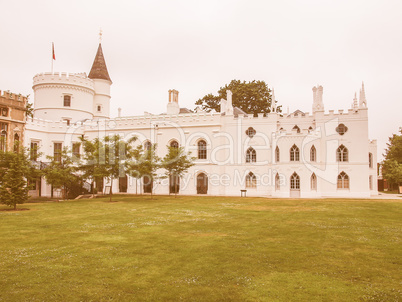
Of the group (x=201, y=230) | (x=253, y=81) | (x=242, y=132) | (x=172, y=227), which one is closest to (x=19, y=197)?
(x=172, y=227)

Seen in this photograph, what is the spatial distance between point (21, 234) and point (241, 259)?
28.8ft

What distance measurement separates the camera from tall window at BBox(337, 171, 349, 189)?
111ft

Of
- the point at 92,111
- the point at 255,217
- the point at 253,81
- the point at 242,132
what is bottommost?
the point at 255,217

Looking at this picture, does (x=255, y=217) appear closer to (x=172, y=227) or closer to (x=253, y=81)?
(x=172, y=227)

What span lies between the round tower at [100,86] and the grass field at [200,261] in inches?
1263

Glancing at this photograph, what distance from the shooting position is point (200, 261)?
887cm

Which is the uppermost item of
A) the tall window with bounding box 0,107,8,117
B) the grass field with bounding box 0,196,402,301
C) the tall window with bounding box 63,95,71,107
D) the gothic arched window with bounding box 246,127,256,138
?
the tall window with bounding box 63,95,71,107

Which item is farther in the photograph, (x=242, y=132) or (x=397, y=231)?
(x=242, y=132)

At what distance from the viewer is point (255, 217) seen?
1723 cm

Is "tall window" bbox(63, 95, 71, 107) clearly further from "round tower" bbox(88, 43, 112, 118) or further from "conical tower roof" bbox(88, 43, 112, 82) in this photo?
"conical tower roof" bbox(88, 43, 112, 82)

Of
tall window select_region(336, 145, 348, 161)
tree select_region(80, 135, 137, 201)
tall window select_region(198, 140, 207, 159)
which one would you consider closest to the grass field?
tree select_region(80, 135, 137, 201)

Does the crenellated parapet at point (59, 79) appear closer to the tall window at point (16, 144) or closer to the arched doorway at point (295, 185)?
the tall window at point (16, 144)

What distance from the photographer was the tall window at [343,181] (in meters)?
34.0

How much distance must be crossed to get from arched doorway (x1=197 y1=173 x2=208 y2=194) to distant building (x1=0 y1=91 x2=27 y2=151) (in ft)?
60.6
